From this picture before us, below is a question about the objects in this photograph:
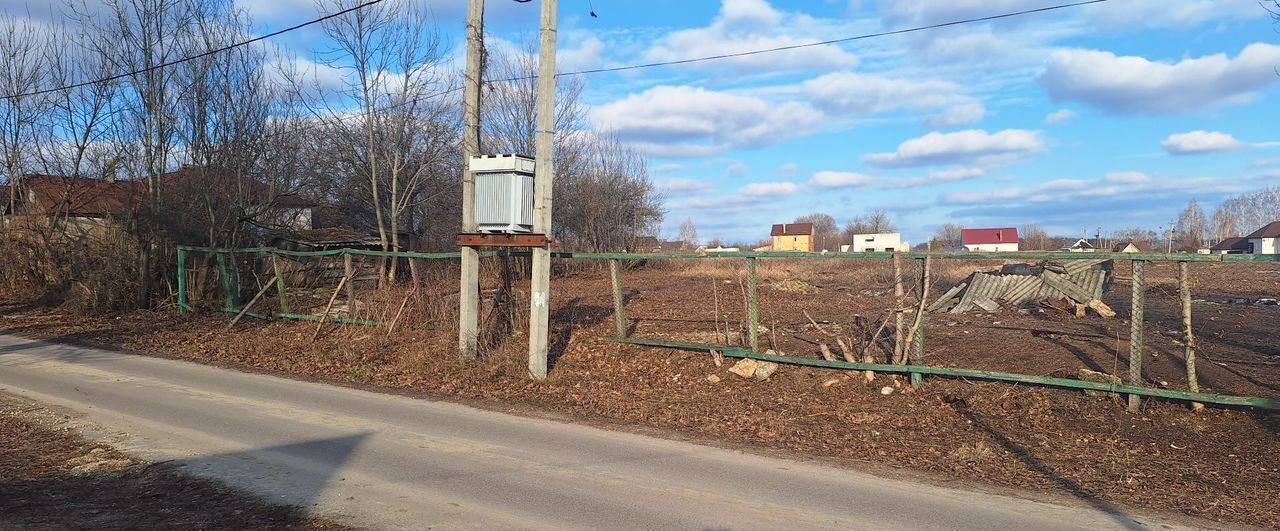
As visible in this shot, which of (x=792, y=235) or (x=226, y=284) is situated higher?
(x=792, y=235)

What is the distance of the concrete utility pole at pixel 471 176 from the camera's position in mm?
10883

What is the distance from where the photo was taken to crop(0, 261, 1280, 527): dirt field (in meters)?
6.41

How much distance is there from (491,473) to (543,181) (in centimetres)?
450

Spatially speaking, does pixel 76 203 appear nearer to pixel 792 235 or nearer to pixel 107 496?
pixel 107 496

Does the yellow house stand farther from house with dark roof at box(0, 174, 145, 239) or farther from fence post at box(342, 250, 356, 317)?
fence post at box(342, 250, 356, 317)

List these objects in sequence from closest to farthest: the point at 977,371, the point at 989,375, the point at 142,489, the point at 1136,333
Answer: the point at 142,489
the point at 1136,333
the point at 989,375
the point at 977,371

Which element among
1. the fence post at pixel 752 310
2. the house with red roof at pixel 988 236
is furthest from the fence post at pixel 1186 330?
the house with red roof at pixel 988 236

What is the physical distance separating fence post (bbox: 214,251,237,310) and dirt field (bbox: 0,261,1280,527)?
573 mm

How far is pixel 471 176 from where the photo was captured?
35.6ft

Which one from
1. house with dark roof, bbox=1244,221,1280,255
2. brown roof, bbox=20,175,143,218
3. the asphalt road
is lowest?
the asphalt road

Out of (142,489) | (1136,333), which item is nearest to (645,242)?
(1136,333)

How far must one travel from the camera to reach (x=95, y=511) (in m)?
5.32

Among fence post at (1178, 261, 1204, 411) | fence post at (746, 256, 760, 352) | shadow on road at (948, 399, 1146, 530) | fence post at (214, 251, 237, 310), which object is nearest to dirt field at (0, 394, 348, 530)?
shadow on road at (948, 399, 1146, 530)

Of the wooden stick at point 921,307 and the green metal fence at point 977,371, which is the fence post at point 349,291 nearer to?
the green metal fence at point 977,371
